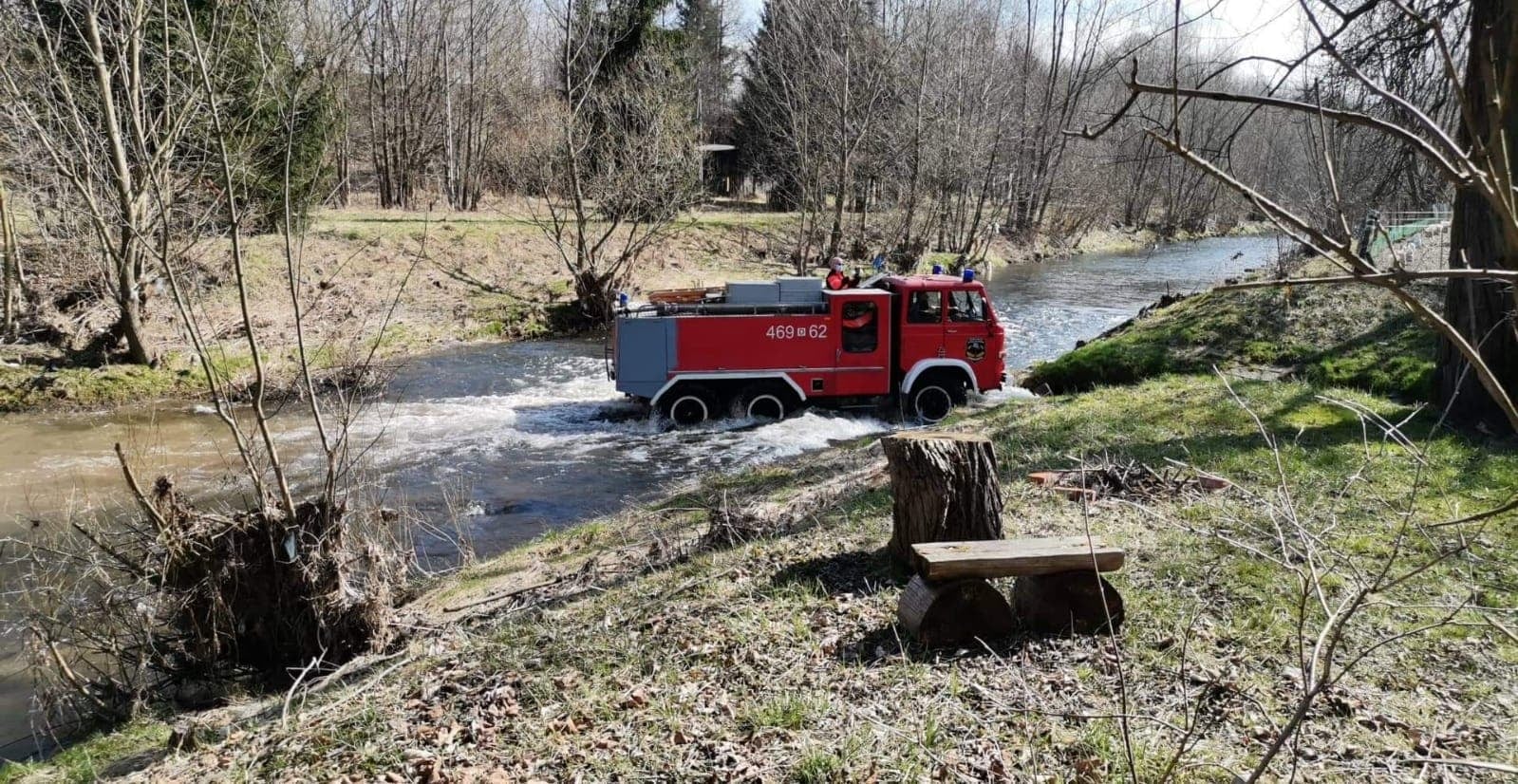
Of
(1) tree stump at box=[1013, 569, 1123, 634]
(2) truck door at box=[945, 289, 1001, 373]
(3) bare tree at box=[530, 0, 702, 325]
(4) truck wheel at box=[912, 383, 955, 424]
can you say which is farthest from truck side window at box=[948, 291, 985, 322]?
(3) bare tree at box=[530, 0, 702, 325]

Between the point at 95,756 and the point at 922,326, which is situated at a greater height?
the point at 922,326

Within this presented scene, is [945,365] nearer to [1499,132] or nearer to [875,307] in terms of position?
[875,307]

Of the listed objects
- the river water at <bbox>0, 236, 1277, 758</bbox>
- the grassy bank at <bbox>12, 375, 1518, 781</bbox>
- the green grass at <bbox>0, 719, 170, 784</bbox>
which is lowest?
the green grass at <bbox>0, 719, 170, 784</bbox>

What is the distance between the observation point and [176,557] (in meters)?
6.39

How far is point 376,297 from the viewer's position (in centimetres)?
2392

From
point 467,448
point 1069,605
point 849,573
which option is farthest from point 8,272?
point 1069,605

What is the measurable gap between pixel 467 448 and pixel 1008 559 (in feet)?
34.7

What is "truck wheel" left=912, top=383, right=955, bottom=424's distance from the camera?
14969mm

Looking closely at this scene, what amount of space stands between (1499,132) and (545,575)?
7.37 metres

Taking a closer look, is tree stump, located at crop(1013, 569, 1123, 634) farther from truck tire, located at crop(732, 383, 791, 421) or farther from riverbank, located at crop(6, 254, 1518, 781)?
truck tire, located at crop(732, 383, 791, 421)

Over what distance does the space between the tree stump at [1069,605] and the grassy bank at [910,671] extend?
0.39 feet

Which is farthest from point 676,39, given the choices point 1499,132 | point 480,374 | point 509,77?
point 1499,132

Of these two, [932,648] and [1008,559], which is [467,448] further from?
[1008,559]

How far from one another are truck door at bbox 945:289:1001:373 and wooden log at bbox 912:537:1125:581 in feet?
31.9
